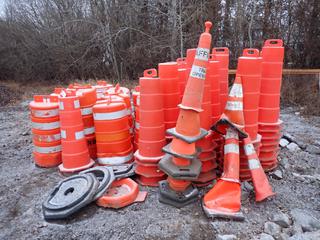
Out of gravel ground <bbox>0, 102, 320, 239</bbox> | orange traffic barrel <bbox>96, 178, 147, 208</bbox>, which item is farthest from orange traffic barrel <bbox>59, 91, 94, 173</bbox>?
orange traffic barrel <bbox>96, 178, 147, 208</bbox>

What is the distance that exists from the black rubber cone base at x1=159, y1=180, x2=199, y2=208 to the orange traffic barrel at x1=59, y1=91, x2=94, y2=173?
1.28 meters

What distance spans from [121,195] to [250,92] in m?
2.00

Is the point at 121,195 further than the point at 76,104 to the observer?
No

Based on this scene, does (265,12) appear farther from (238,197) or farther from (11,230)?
(11,230)

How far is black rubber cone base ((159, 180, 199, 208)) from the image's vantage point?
9.49 ft

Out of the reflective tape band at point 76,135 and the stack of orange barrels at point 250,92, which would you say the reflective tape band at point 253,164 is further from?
the reflective tape band at point 76,135

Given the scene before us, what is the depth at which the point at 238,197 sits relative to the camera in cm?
274

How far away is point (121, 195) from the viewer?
304 centimetres

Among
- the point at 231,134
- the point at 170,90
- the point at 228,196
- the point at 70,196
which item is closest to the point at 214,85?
the point at 170,90

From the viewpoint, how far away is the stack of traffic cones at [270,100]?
11.0 ft

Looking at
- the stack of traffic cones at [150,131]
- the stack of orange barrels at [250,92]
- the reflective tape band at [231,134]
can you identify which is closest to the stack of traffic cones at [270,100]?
the stack of orange barrels at [250,92]

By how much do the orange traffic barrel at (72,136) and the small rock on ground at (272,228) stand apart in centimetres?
240

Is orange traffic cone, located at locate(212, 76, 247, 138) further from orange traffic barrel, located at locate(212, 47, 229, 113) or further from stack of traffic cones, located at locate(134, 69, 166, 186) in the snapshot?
stack of traffic cones, located at locate(134, 69, 166, 186)

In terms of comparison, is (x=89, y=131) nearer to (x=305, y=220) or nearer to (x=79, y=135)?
(x=79, y=135)
